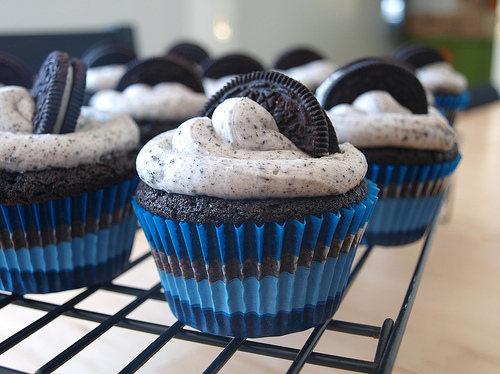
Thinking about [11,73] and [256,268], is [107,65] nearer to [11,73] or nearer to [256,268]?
[11,73]

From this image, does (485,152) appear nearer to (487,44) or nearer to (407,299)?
(407,299)

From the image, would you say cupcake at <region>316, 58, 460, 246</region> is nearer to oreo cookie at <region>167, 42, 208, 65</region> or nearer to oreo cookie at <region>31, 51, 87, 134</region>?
oreo cookie at <region>31, 51, 87, 134</region>

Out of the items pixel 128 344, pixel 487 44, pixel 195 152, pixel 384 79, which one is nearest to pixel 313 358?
pixel 195 152

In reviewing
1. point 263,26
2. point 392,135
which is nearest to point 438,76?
point 392,135

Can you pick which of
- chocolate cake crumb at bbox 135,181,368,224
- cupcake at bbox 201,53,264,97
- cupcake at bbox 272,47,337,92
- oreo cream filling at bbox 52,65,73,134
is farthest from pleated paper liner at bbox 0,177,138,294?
cupcake at bbox 272,47,337,92

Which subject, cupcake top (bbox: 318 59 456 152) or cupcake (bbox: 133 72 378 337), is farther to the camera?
cupcake top (bbox: 318 59 456 152)

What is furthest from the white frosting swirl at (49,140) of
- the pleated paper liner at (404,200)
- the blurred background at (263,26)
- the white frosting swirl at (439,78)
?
the blurred background at (263,26)
